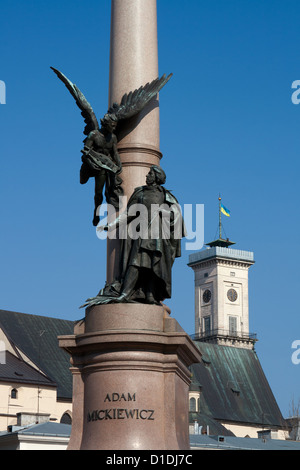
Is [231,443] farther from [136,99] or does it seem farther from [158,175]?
[158,175]

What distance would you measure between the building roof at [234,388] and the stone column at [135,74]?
7046cm

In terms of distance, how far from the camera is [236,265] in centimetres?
12631

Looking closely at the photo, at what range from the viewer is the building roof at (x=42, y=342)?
67.3 m

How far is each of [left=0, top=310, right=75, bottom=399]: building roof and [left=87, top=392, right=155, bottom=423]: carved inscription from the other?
175 ft

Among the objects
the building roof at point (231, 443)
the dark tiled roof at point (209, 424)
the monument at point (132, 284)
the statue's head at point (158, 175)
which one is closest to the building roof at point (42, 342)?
the dark tiled roof at point (209, 424)

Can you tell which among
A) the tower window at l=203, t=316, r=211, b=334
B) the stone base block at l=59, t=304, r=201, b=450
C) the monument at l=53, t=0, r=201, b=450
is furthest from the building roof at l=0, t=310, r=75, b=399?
the stone base block at l=59, t=304, r=201, b=450

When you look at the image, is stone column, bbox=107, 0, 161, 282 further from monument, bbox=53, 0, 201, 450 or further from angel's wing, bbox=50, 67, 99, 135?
angel's wing, bbox=50, 67, 99, 135

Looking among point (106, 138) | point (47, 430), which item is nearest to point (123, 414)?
point (106, 138)

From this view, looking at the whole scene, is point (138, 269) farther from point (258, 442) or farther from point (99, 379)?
point (258, 442)

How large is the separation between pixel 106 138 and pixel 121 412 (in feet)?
13.8

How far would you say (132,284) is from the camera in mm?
13344

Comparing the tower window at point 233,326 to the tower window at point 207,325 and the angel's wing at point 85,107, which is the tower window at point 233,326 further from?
the angel's wing at point 85,107
